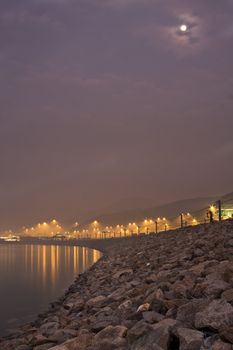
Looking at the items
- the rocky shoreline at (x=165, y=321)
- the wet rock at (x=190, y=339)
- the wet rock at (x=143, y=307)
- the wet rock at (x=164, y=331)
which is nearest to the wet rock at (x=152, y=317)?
the rocky shoreline at (x=165, y=321)

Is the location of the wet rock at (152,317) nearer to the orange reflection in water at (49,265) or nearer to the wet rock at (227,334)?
the wet rock at (227,334)

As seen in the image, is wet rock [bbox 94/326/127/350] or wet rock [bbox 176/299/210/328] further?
wet rock [bbox 94/326/127/350]

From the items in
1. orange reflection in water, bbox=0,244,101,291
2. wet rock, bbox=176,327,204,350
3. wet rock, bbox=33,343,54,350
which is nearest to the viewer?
wet rock, bbox=176,327,204,350

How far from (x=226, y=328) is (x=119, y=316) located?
11.1ft

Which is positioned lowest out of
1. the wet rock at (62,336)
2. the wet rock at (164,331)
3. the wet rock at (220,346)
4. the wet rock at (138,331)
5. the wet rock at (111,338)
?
the wet rock at (62,336)

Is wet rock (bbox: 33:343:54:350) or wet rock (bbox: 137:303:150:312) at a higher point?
wet rock (bbox: 137:303:150:312)

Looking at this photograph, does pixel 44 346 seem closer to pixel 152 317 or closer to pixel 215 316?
pixel 152 317

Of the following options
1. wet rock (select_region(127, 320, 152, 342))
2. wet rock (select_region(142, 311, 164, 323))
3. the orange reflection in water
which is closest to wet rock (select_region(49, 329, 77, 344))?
wet rock (select_region(142, 311, 164, 323))

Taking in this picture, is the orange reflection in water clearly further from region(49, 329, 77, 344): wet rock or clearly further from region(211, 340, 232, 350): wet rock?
region(211, 340, 232, 350): wet rock

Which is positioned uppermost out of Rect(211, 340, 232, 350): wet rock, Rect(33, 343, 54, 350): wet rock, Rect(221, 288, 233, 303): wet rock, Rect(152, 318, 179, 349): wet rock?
Rect(221, 288, 233, 303): wet rock

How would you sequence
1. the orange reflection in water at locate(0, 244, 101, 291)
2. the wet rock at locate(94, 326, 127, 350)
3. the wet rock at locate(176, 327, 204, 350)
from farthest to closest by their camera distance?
the orange reflection in water at locate(0, 244, 101, 291) → the wet rock at locate(94, 326, 127, 350) → the wet rock at locate(176, 327, 204, 350)

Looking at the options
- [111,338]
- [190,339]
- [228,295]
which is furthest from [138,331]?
[228,295]

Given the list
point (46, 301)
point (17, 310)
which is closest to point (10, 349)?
point (17, 310)

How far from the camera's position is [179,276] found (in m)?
9.57
